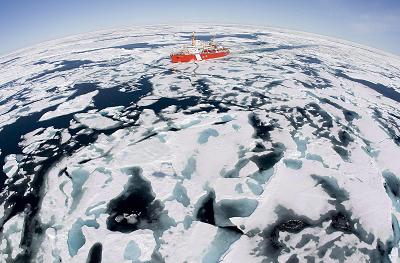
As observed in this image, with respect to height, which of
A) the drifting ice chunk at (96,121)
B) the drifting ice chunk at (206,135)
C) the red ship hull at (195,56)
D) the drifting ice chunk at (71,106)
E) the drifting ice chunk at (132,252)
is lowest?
the red ship hull at (195,56)

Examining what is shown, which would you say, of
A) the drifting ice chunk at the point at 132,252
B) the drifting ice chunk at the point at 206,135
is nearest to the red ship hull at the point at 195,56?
the drifting ice chunk at the point at 206,135

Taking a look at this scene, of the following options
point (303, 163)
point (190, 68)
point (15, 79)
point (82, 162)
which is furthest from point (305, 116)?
point (15, 79)

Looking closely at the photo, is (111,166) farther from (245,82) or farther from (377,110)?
(377,110)

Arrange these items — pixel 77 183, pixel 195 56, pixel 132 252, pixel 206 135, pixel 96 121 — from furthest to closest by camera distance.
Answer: pixel 195 56, pixel 96 121, pixel 206 135, pixel 77 183, pixel 132 252

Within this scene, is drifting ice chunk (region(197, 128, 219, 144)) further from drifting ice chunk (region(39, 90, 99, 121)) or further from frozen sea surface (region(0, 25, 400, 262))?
drifting ice chunk (region(39, 90, 99, 121))

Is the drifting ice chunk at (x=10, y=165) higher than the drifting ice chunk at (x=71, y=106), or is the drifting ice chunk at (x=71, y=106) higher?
the drifting ice chunk at (x=10, y=165)

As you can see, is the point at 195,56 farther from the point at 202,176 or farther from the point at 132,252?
the point at 132,252

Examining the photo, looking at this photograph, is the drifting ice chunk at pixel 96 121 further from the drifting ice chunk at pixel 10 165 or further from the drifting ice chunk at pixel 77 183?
the drifting ice chunk at pixel 77 183

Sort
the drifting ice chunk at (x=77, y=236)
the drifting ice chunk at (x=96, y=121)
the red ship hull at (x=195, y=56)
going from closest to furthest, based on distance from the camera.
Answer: the drifting ice chunk at (x=77, y=236), the drifting ice chunk at (x=96, y=121), the red ship hull at (x=195, y=56)

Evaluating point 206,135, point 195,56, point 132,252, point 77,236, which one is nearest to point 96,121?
point 206,135

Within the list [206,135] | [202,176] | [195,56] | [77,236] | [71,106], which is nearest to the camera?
[77,236]

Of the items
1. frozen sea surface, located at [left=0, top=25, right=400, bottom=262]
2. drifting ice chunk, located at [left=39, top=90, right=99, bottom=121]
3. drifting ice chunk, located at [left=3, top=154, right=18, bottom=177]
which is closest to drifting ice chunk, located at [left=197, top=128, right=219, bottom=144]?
frozen sea surface, located at [left=0, top=25, right=400, bottom=262]
